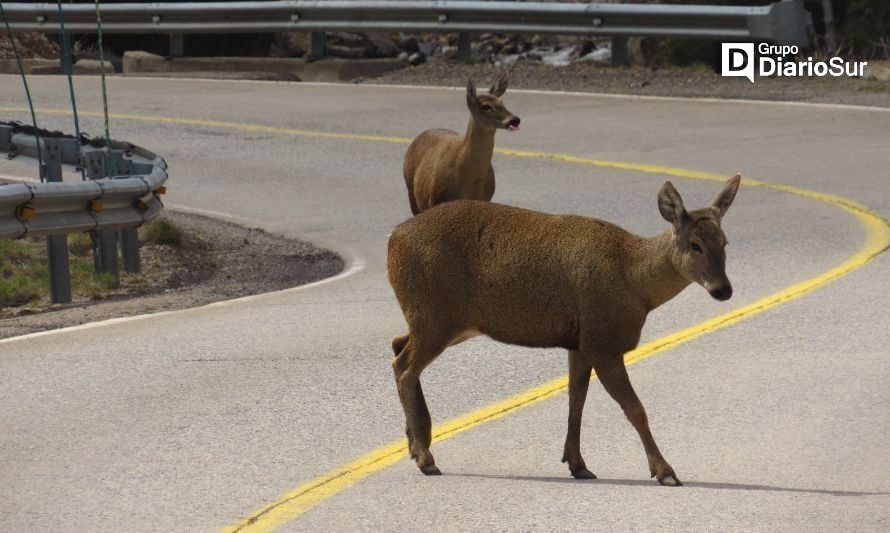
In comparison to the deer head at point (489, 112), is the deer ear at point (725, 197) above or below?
above

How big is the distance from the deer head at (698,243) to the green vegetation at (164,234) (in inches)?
333

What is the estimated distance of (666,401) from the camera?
8.38m

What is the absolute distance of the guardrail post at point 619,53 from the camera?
24.7 m

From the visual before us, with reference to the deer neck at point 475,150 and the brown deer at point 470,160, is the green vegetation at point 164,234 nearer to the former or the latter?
the brown deer at point 470,160

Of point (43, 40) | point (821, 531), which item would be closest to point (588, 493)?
point (821, 531)

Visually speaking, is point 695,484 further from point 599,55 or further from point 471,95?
point 599,55

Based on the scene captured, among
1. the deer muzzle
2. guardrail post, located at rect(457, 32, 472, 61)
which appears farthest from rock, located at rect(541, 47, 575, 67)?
the deer muzzle

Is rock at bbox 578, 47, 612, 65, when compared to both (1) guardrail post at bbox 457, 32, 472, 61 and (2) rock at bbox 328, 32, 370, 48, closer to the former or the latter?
(2) rock at bbox 328, 32, 370, 48

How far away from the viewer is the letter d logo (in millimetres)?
23875

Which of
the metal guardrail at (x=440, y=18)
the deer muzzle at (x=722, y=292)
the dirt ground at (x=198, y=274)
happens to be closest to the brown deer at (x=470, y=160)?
the dirt ground at (x=198, y=274)

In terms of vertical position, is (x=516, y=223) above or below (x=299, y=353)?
above

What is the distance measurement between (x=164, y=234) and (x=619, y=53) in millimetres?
12000

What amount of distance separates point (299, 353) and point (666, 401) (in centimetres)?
244

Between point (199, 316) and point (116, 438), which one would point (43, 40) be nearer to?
point (199, 316)
